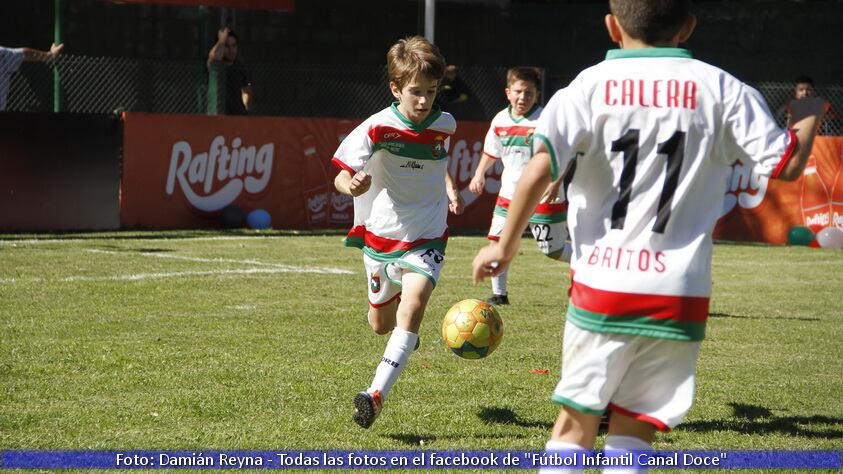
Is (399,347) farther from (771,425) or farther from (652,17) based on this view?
(652,17)

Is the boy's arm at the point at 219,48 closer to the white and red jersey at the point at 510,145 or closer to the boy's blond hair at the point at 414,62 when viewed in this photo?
the white and red jersey at the point at 510,145

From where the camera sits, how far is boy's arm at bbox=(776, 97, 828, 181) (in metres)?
3.85

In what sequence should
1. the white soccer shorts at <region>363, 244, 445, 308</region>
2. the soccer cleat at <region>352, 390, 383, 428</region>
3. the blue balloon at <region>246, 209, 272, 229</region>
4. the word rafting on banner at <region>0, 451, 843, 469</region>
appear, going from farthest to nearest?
the blue balloon at <region>246, 209, 272, 229</region> < the white soccer shorts at <region>363, 244, 445, 308</region> < the soccer cleat at <region>352, 390, 383, 428</region> < the word rafting on banner at <region>0, 451, 843, 469</region>

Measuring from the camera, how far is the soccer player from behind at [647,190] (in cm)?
386

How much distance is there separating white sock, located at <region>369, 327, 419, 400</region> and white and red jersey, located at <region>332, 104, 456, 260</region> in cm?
62

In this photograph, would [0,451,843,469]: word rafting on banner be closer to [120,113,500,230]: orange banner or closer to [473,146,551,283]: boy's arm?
[473,146,551,283]: boy's arm

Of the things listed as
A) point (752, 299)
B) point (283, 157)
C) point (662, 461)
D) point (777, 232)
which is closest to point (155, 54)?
point (283, 157)

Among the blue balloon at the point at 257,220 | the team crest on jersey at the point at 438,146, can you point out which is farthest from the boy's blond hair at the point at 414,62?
the blue balloon at the point at 257,220

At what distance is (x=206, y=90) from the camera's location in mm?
18844

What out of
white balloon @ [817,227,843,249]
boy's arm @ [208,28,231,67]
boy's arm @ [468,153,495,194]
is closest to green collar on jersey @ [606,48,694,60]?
boy's arm @ [468,153,495,194]

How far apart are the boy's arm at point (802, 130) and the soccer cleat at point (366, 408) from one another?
2589 millimetres

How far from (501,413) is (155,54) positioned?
67.2ft

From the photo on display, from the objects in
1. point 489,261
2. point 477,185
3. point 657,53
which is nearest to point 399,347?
point 489,261

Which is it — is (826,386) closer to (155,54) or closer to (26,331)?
(26,331)
